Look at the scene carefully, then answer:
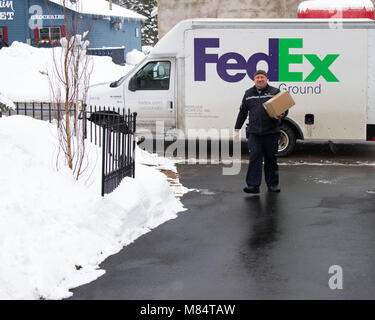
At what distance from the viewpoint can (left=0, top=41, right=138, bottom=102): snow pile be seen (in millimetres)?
26875

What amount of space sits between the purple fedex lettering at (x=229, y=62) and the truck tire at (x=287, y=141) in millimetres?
1045

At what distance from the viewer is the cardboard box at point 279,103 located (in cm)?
959

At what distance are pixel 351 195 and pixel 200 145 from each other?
18.9ft

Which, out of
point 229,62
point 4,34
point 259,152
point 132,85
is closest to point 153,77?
point 132,85

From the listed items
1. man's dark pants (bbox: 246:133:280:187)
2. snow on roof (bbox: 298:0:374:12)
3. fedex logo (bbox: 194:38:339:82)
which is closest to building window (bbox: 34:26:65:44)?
fedex logo (bbox: 194:38:339:82)

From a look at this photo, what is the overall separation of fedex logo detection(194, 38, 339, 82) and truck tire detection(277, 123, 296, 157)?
1.00 meters

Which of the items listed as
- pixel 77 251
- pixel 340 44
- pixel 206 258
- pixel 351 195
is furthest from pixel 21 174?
pixel 340 44

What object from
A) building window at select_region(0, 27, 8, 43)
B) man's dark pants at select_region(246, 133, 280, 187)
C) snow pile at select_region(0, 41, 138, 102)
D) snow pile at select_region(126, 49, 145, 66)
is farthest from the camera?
snow pile at select_region(126, 49, 145, 66)

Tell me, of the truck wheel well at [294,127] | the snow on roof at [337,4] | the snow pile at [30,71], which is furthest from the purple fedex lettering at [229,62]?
the snow pile at [30,71]

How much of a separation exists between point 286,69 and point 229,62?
1157mm

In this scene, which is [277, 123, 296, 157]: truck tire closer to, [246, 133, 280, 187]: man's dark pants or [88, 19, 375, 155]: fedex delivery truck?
[88, 19, 375, 155]: fedex delivery truck

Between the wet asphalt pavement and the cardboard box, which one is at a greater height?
the cardboard box

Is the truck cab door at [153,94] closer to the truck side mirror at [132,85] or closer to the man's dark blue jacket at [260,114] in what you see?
the truck side mirror at [132,85]

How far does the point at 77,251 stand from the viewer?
256 inches
